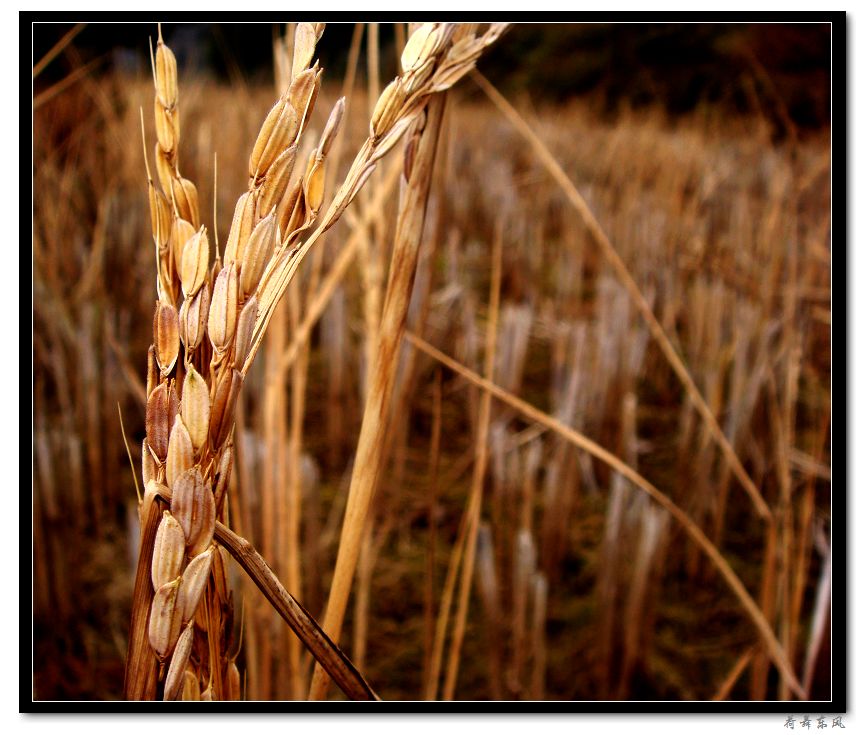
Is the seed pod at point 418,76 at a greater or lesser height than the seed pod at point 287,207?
greater

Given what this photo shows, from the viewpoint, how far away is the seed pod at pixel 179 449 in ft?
0.99

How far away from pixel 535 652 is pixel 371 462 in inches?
21.2

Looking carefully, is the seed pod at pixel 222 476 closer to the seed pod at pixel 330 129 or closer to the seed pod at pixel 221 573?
the seed pod at pixel 221 573

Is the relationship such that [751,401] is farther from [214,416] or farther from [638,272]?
[214,416]

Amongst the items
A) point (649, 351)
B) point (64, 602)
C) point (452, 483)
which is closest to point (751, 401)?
point (649, 351)

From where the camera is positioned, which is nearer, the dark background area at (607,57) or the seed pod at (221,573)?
the seed pod at (221,573)

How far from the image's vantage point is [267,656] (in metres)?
0.64

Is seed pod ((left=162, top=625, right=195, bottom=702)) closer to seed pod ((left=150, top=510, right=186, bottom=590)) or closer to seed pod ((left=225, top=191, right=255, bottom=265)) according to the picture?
seed pod ((left=150, top=510, right=186, bottom=590))

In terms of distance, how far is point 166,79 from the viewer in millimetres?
331

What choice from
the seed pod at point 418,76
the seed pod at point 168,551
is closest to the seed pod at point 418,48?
the seed pod at point 418,76

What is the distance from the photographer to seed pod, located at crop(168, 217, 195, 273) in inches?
12.4

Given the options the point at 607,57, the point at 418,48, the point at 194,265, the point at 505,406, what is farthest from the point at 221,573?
the point at 607,57

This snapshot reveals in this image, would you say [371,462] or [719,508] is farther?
[719,508]

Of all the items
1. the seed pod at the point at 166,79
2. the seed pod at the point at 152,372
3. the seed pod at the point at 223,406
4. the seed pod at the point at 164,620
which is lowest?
the seed pod at the point at 164,620
